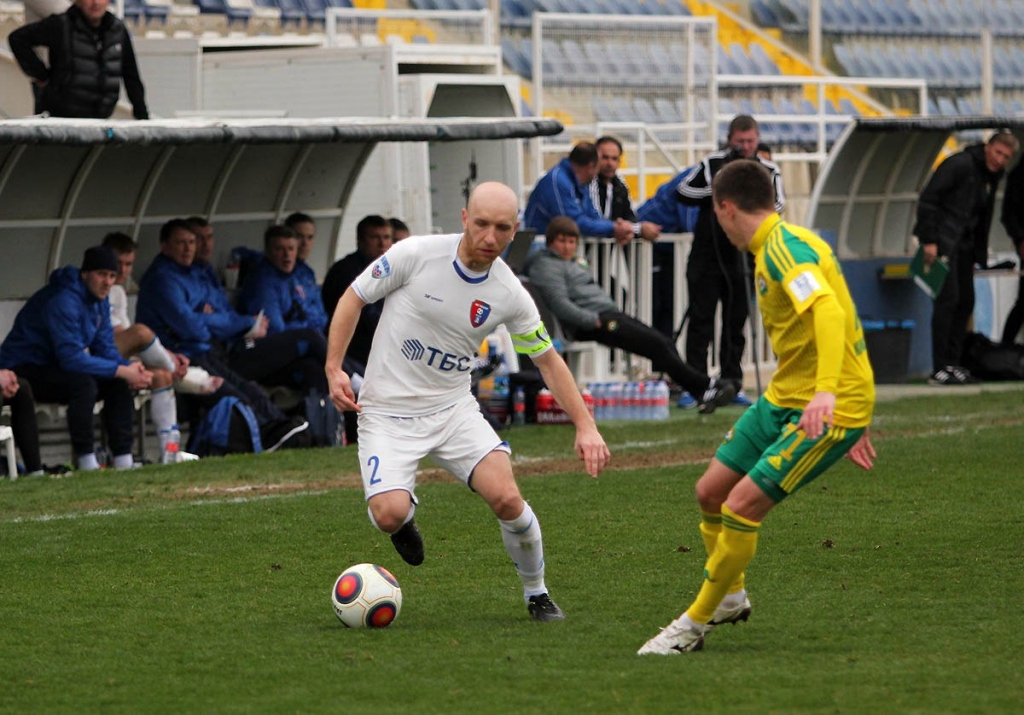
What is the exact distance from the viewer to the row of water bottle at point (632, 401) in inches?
533

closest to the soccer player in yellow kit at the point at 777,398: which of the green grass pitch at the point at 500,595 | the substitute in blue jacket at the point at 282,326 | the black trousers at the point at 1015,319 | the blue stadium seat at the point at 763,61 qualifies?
the green grass pitch at the point at 500,595

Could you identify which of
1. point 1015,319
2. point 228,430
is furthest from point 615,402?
point 1015,319

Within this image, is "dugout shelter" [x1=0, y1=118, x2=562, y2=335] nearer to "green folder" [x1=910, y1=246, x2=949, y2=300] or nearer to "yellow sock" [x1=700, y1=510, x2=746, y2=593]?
"green folder" [x1=910, y1=246, x2=949, y2=300]

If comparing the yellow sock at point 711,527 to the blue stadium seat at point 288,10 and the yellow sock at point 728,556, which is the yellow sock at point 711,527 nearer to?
the yellow sock at point 728,556

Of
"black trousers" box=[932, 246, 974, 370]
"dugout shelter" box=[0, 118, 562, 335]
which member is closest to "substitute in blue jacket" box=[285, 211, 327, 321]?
"dugout shelter" box=[0, 118, 562, 335]

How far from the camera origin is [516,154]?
51.2 feet

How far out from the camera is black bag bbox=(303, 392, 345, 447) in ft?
38.8

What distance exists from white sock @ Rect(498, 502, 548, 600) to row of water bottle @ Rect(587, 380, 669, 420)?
734cm

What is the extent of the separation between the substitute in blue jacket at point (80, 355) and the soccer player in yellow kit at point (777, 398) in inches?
228

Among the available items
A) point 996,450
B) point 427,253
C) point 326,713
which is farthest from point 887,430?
point 326,713

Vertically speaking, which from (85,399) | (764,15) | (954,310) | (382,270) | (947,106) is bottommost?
(954,310)

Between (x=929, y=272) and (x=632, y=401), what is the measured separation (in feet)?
12.4

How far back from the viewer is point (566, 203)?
14227mm

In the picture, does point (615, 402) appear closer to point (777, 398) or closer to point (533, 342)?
point (533, 342)
